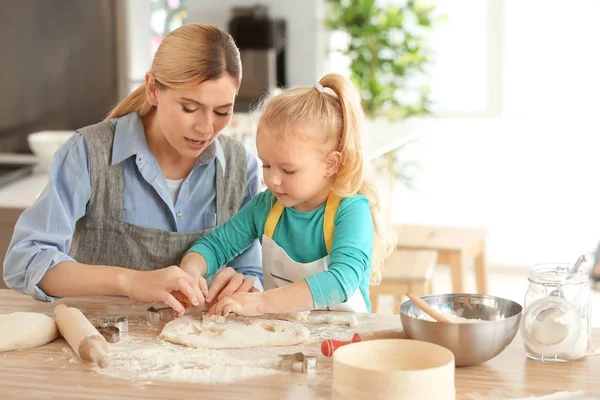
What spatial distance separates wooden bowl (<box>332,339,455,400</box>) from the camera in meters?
1.15

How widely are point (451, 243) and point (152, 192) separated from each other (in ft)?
5.45

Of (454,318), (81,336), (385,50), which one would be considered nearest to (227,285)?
(81,336)

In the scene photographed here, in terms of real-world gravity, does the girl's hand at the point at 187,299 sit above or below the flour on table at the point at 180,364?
above

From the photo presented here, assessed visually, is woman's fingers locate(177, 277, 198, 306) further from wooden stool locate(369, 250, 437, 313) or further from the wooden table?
wooden stool locate(369, 250, 437, 313)

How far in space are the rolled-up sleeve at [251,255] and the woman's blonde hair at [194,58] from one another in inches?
10.9

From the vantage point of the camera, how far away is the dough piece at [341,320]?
157 centimetres

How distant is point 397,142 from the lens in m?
3.54

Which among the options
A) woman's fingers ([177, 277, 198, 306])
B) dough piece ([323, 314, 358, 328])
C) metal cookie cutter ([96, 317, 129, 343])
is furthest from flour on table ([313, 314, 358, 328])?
metal cookie cutter ([96, 317, 129, 343])

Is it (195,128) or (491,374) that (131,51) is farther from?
(491,374)

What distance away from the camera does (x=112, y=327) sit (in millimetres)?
1527

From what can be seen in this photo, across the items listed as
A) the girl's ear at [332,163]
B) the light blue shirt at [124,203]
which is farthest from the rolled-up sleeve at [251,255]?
the girl's ear at [332,163]

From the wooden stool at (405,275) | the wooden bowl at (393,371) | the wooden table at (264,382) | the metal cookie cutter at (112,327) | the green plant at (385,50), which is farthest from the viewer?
the green plant at (385,50)

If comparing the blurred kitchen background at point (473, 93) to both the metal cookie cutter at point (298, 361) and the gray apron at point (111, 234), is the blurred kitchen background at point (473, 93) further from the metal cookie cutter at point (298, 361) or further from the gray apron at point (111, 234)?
the metal cookie cutter at point (298, 361)

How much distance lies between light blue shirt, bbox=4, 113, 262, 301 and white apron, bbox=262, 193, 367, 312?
0.14m
